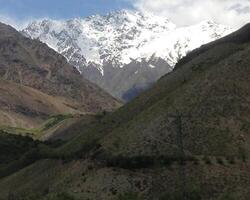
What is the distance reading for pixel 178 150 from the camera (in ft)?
320

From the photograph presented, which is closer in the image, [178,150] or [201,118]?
[178,150]

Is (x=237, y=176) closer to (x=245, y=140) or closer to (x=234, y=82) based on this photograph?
(x=245, y=140)

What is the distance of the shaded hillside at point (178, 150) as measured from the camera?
92.2 m

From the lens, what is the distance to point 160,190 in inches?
3625

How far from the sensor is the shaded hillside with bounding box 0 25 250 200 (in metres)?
92.2

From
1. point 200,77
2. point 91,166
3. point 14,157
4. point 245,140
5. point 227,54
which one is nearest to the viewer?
point 245,140

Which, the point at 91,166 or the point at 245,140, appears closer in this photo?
the point at 245,140

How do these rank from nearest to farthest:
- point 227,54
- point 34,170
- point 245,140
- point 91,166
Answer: point 245,140, point 91,166, point 227,54, point 34,170

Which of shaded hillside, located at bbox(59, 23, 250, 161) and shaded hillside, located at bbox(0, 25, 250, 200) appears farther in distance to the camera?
shaded hillside, located at bbox(59, 23, 250, 161)

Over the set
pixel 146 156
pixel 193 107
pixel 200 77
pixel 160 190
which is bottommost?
pixel 160 190

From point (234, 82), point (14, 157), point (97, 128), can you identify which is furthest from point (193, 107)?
point (14, 157)

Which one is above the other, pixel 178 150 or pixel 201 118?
pixel 201 118

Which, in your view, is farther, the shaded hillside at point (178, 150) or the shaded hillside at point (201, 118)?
the shaded hillside at point (201, 118)

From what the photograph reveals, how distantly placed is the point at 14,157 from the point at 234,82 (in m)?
97.3
